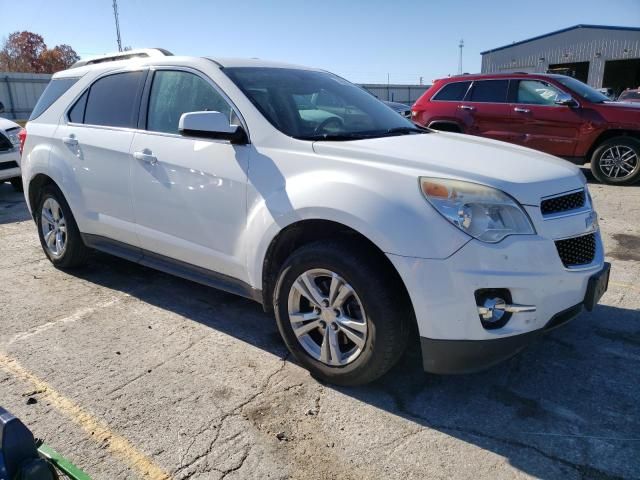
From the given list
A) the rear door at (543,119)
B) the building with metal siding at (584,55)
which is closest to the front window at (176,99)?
the rear door at (543,119)

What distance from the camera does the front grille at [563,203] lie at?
2646 mm

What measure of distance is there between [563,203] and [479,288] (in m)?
0.75

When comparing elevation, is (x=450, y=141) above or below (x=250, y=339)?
above

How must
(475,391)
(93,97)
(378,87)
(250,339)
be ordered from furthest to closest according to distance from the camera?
(378,87)
(93,97)
(250,339)
(475,391)

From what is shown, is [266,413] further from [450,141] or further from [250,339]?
[450,141]

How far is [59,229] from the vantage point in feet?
15.7

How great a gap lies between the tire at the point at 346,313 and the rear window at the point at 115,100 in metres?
1.92

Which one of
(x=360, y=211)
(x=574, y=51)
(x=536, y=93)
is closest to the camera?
(x=360, y=211)

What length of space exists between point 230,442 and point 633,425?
1938 millimetres

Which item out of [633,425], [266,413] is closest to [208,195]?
[266,413]

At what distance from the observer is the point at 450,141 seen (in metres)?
3.41

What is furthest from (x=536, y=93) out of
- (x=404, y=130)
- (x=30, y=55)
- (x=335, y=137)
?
(x=30, y=55)

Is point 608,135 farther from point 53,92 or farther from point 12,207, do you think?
point 12,207

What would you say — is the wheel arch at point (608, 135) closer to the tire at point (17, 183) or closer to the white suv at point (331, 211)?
the white suv at point (331, 211)
